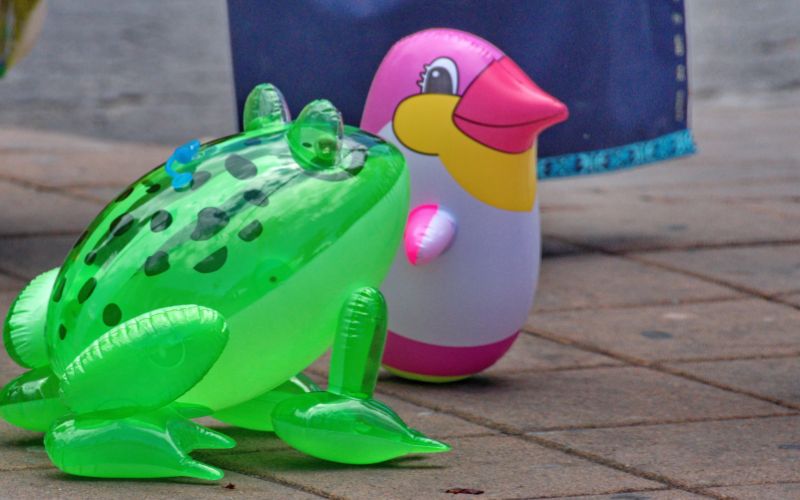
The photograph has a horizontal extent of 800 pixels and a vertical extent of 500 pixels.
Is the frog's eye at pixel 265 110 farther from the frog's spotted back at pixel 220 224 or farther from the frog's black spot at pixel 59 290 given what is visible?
the frog's black spot at pixel 59 290

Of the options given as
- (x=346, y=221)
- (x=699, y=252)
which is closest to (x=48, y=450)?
(x=346, y=221)

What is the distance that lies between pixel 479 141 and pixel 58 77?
7.69 meters

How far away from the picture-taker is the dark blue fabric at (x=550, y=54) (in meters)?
4.89

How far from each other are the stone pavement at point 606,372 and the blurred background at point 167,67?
2319 mm

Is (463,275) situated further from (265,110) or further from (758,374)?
(758,374)

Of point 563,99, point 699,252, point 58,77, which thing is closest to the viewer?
point 563,99

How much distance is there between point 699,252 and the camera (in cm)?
571

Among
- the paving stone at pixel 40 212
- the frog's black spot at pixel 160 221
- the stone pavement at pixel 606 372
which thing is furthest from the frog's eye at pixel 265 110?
the paving stone at pixel 40 212

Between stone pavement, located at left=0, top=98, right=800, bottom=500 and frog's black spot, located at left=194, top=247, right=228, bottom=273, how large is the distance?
43 cm

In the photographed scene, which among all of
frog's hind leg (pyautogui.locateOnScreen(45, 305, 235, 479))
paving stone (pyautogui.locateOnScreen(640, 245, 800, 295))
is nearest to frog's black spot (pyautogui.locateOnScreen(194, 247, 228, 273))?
frog's hind leg (pyautogui.locateOnScreen(45, 305, 235, 479))

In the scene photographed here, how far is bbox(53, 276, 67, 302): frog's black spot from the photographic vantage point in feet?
10.1

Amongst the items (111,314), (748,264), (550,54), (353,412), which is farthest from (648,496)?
(748,264)

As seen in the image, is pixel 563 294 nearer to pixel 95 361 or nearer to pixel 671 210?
pixel 671 210

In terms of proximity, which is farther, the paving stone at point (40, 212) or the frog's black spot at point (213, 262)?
the paving stone at point (40, 212)
